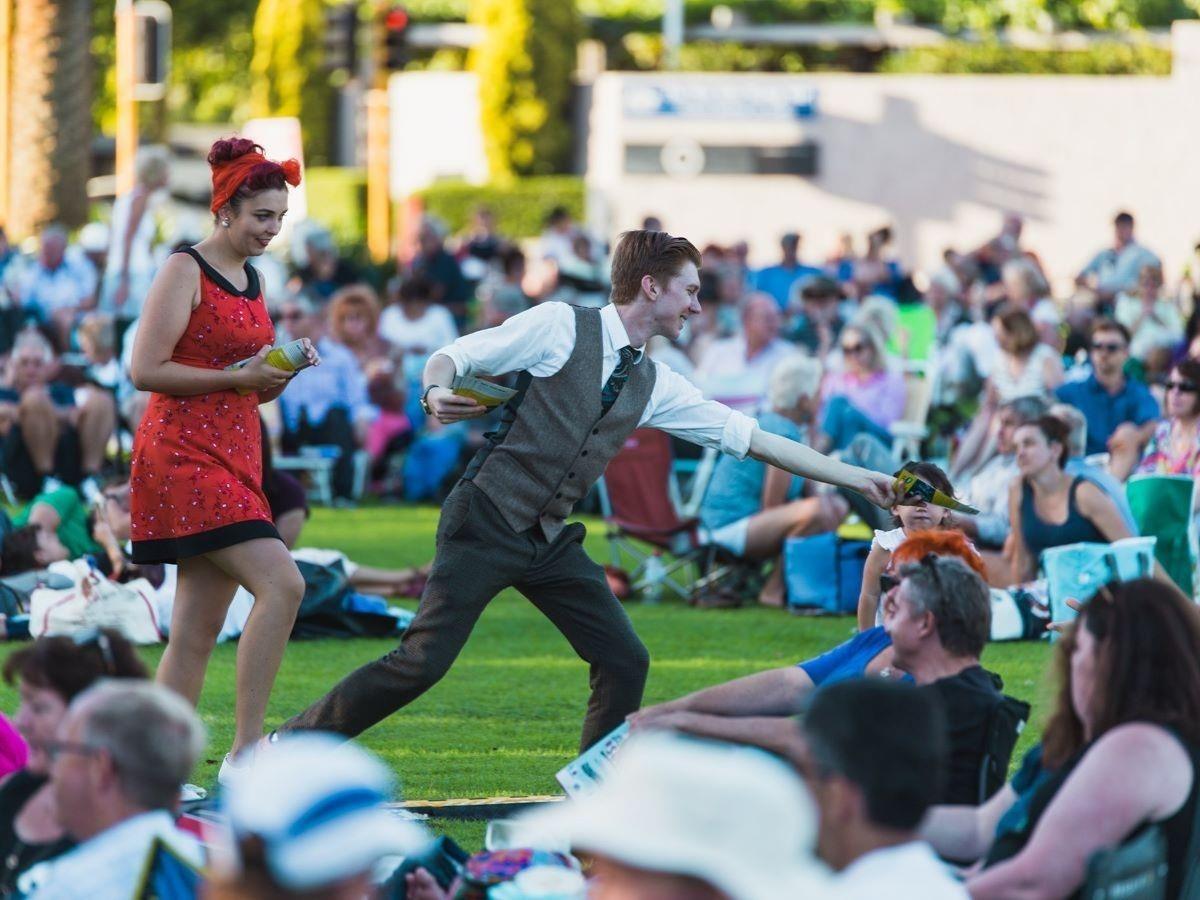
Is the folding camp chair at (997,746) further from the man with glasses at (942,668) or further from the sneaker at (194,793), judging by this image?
the sneaker at (194,793)

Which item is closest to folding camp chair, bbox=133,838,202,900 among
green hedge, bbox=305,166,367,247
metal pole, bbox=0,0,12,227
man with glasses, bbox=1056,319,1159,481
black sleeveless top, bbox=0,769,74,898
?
black sleeveless top, bbox=0,769,74,898

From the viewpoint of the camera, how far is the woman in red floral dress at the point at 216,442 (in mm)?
5863

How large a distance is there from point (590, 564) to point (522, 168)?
33.1 metres

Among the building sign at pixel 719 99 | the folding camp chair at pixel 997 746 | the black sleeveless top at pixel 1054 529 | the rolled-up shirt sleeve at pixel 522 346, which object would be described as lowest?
the black sleeveless top at pixel 1054 529

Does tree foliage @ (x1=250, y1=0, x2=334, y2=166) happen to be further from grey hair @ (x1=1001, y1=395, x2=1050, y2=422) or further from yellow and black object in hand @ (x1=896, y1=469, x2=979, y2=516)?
yellow and black object in hand @ (x1=896, y1=469, x2=979, y2=516)

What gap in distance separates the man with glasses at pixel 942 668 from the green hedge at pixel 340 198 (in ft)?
107

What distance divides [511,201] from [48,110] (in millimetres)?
15080

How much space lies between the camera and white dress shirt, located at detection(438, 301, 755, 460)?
5680 mm

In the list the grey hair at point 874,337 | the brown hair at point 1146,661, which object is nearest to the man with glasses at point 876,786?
the brown hair at point 1146,661

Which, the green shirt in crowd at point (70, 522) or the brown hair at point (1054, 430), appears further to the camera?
the green shirt in crowd at point (70, 522)

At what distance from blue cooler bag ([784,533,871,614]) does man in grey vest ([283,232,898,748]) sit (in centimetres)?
489

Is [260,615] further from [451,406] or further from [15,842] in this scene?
[15,842]

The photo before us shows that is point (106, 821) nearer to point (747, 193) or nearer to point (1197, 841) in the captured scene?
point (1197, 841)

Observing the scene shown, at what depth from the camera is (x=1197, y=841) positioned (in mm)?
4035
